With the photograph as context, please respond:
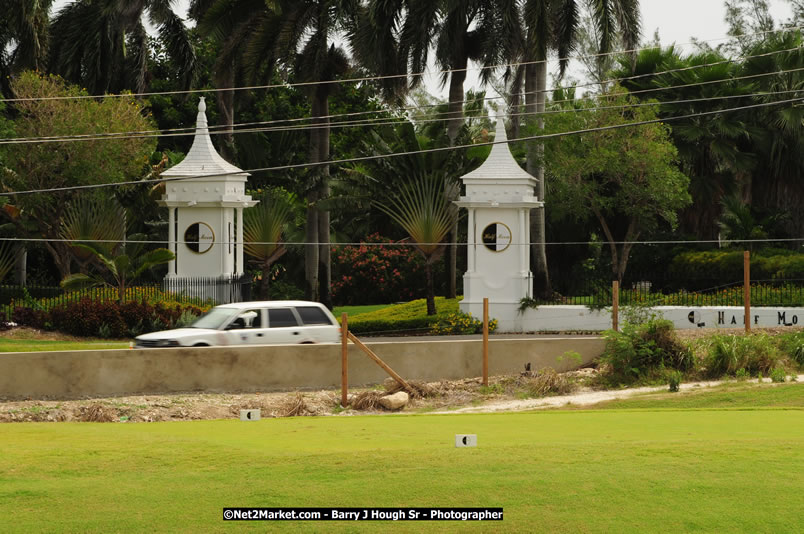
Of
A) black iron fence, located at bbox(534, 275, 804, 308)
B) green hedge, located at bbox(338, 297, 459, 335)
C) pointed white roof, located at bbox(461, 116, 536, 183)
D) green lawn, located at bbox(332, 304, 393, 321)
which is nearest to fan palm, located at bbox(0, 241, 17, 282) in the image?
green hedge, located at bbox(338, 297, 459, 335)

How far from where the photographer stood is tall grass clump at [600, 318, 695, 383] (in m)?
23.4

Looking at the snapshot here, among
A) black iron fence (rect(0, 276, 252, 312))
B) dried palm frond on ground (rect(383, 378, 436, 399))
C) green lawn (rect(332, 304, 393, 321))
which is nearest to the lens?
dried palm frond on ground (rect(383, 378, 436, 399))

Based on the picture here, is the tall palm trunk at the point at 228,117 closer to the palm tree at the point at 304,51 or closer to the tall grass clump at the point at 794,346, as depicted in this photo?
the palm tree at the point at 304,51

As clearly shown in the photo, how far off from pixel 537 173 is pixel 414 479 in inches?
1204

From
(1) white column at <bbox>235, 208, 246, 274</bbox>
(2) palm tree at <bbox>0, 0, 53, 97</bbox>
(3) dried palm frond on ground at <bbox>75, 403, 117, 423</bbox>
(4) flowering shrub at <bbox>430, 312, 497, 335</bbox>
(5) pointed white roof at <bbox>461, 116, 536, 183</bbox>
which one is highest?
(2) palm tree at <bbox>0, 0, 53, 97</bbox>

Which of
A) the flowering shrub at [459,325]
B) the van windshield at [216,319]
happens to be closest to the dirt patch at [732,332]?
the flowering shrub at [459,325]

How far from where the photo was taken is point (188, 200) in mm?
35688

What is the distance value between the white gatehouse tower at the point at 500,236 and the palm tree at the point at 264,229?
7079 mm

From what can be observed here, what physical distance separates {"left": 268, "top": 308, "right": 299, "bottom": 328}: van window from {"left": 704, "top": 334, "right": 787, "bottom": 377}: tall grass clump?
888 cm

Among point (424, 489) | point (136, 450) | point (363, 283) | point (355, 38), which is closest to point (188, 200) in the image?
point (355, 38)

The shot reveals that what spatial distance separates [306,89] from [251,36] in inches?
109

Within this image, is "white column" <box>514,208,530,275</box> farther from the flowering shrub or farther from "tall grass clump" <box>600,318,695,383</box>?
"tall grass clump" <box>600,318,695,383</box>

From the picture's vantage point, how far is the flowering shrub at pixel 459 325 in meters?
34.5

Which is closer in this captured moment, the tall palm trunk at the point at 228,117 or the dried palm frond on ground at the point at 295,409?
the dried palm frond on ground at the point at 295,409
